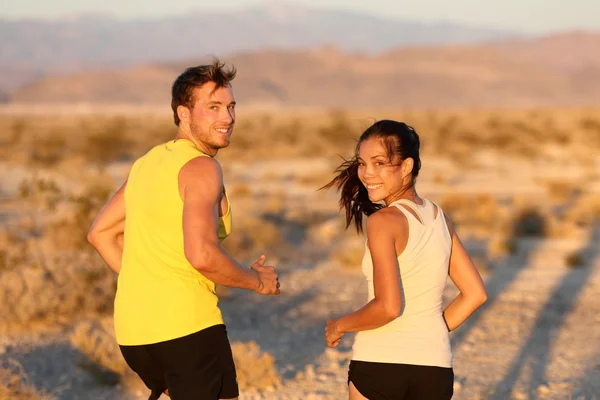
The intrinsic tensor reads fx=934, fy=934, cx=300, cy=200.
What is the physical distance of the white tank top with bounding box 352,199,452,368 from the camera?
10.8 feet

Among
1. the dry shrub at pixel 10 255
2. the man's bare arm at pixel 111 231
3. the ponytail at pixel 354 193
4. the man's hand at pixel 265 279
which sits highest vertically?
the ponytail at pixel 354 193

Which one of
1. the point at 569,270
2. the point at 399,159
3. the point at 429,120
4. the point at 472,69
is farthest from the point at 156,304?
the point at 472,69

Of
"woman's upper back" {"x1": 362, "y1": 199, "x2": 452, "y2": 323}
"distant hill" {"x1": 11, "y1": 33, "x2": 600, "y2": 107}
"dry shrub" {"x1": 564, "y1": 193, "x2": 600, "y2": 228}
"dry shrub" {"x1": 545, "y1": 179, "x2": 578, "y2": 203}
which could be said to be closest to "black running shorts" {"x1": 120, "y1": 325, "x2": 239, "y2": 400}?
"woman's upper back" {"x1": 362, "y1": 199, "x2": 452, "y2": 323}

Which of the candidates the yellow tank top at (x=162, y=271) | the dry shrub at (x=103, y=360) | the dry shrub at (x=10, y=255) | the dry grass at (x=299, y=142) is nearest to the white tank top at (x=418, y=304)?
the yellow tank top at (x=162, y=271)

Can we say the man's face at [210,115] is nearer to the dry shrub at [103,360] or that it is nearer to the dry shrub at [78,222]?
the dry shrub at [103,360]

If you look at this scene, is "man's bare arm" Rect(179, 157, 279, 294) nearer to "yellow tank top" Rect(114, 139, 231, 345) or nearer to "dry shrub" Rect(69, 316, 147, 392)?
"yellow tank top" Rect(114, 139, 231, 345)

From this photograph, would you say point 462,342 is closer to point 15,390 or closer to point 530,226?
point 15,390

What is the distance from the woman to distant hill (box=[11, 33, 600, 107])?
121407 mm

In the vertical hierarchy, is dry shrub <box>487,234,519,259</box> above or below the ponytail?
below

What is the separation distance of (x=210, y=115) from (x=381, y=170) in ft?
2.20

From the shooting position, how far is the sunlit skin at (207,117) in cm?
348

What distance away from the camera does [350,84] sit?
13475 centimetres

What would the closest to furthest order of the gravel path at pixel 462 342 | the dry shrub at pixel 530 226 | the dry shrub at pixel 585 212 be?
the gravel path at pixel 462 342, the dry shrub at pixel 530 226, the dry shrub at pixel 585 212

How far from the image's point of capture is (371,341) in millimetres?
3348
